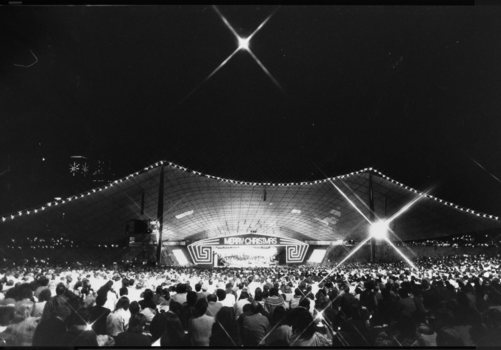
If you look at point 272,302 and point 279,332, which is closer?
point 279,332

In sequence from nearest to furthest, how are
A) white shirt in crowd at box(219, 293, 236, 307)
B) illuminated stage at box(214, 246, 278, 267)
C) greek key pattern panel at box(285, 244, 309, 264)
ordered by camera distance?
white shirt in crowd at box(219, 293, 236, 307) < illuminated stage at box(214, 246, 278, 267) < greek key pattern panel at box(285, 244, 309, 264)

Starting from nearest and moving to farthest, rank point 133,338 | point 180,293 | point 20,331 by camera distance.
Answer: point 133,338, point 20,331, point 180,293

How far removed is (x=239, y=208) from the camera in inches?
2304

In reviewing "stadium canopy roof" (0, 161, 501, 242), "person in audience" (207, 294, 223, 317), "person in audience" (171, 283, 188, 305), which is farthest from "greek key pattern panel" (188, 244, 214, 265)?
"person in audience" (207, 294, 223, 317)

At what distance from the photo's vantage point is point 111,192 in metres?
37.8

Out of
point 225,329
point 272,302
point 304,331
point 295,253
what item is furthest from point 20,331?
point 295,253

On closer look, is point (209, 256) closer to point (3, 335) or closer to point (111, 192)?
point (111, 192)

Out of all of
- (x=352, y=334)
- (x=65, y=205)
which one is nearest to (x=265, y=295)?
(x=352, y=334)

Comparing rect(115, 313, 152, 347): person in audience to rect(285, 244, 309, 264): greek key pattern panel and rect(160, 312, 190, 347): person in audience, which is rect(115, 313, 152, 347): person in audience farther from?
rect(285, 244, 309, 264): greek key pattern panel

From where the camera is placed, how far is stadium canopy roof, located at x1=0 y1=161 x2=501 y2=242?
37188 mm

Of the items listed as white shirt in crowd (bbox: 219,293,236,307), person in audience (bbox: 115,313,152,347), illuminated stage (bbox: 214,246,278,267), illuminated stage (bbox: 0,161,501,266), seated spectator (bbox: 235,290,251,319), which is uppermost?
illuminated stage (bbox: 0,161,501,266)

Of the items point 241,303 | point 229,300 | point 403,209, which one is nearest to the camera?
point 241,303

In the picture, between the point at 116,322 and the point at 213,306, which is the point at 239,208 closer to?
the point at 213,306

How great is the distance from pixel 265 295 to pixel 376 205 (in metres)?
42.7
